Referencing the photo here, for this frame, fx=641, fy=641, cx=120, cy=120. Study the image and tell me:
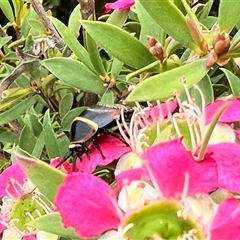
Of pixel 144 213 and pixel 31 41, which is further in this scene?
pixel 31 41

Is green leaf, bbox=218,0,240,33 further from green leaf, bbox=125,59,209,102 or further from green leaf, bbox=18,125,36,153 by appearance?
green leaf, bbox=18,125,36,153

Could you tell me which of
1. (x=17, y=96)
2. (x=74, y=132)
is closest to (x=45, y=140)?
(x=17, y=96)

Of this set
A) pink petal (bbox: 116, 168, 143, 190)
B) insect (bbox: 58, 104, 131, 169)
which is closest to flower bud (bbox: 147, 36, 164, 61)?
insect (bbox: 58, 104, 131, 169)

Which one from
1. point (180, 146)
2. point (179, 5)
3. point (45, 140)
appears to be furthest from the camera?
point (45, 140)

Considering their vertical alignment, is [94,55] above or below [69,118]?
above

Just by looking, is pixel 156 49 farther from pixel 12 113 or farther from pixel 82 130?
pixel 12 113

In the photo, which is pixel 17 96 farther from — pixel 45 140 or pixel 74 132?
Result: pixel 74 132

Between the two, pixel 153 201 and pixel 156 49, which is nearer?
pixel 153 201

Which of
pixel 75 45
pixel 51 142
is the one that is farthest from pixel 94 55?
pixel 51 142
